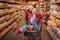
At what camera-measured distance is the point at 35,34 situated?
3.76 metres

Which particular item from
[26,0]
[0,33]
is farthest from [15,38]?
[26,0]

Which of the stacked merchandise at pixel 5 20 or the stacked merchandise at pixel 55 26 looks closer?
the stacked merchandise at pixel 55 26

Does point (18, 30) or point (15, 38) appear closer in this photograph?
point (18, 30)

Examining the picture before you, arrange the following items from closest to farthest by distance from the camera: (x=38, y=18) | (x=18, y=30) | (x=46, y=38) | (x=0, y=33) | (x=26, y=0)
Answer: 1. (x=18, y=30)
2. (x=38, y=18)
3. (x=0, y=33)
4. (x=46, y=38)
5. (x=26, y=0)

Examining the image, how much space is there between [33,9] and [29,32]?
86 centimetres

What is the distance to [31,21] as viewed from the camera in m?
Result: 3.89

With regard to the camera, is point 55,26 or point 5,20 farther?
point 5,20

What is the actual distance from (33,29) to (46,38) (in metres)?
2.72

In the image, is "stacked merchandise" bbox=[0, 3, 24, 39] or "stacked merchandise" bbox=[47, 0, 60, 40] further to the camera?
"stacked merchandise" bbox=[0, 3, 24, 39]

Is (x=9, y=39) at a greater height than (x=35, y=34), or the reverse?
(x=35, y=34)

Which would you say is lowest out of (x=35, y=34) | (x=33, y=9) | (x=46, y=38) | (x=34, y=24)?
(x=46, y=38)

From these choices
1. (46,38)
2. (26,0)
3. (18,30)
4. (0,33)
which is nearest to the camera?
(18,30)

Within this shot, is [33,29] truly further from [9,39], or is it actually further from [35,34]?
[9,39]

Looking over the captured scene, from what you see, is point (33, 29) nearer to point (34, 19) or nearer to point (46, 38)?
point (34, 19)
